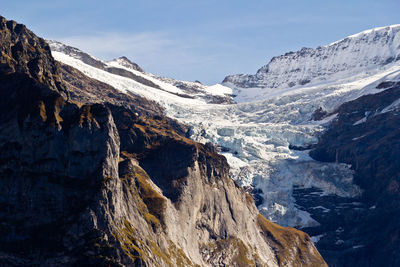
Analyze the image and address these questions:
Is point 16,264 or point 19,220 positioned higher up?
point 19,220

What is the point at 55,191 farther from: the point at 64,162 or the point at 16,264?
the point at 16,264

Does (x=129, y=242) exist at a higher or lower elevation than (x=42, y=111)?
lower

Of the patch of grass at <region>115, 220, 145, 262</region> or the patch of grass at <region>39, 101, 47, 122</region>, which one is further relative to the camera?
the patch of grass at <region>39, 101, 47, 122</region>

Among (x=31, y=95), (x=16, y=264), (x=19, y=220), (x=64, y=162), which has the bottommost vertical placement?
(x=16, y=264)

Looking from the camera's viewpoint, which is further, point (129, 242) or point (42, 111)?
point (42, 111)

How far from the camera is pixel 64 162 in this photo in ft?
630

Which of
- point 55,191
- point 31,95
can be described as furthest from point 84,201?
point 31,95

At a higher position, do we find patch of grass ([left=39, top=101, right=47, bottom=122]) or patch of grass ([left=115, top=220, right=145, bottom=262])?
patch of grass ([left=39, top=101, right=47, bottom=122])

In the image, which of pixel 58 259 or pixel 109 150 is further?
pixel 109 150

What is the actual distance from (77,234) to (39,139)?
27874mm

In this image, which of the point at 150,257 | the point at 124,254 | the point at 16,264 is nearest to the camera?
the point at 16,264

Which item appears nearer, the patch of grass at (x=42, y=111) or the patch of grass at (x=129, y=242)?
the patch of grass at (x=129, y=242)

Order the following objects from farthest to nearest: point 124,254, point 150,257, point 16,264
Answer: point 150,257 < point 124,254 < point 16,264

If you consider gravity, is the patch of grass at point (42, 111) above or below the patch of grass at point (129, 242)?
above
